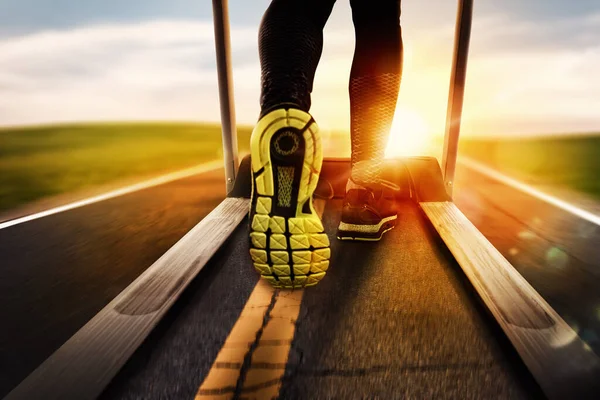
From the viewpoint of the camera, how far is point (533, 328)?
1.01 m

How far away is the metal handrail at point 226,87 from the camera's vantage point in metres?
2.49

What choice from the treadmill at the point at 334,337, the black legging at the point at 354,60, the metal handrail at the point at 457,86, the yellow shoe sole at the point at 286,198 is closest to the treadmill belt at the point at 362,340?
the treadmill at the point at 334,337

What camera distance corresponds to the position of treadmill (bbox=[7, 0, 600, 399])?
832 millimetres

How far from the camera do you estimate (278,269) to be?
1.14 meters

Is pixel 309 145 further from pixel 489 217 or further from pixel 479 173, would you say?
pixel 479 173

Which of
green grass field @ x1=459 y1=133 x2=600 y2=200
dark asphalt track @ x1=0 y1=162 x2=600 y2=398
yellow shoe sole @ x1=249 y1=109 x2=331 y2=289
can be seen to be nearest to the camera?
dark asphalt track @ x1=0 y1=162 x2=600 y2=398

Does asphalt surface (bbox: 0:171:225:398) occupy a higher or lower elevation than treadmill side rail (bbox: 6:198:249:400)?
lower

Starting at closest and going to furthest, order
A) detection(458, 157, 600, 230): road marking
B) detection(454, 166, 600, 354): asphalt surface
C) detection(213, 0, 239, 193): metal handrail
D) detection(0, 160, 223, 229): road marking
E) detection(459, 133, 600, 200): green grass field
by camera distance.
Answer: detection(454, 166, 600, 354): asphalt surface < detection(0, 160, 223, 229): road marking < detection(458, 157, 600, 230): road marking < detection(213, 0, 239, 193): metal handrail < detection(459, 133, 600, 200): green grass field

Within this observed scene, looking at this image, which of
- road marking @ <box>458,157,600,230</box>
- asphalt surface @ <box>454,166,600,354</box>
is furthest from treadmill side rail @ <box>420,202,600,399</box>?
road marking @ <box>458,157,600,230</box>

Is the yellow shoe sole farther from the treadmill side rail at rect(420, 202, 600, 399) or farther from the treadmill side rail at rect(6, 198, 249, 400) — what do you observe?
the treadmill side rail at rect(420, 202, 600, 399)

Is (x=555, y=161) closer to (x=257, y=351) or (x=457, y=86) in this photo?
(x=457, y=86)

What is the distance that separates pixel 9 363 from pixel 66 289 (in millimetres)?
410

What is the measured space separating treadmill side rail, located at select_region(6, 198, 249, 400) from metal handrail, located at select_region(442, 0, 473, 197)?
1.67 metres

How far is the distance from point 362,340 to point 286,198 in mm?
421
